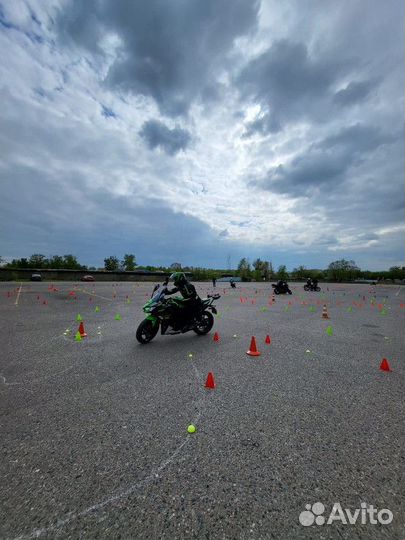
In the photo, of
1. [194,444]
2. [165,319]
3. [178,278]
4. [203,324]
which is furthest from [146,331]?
[194,444]

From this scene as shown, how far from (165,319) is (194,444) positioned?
3.87 meters

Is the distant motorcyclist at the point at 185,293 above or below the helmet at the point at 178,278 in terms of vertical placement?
below

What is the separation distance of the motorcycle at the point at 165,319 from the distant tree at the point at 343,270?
9469cm

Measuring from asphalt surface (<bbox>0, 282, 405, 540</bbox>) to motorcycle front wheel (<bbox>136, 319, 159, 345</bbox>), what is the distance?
0.77 m

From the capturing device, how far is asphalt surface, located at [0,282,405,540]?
175cm

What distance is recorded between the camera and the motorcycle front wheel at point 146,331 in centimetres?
583

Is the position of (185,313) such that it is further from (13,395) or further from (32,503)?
(32,503)

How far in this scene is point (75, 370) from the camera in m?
4.27

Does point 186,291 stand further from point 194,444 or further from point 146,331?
point 194,444

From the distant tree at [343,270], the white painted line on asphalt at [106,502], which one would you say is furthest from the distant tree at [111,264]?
the white painted line on asphalt at [106,502]

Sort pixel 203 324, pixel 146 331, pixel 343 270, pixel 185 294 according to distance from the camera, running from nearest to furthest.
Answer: pixel 146 331 < pixel 185 294 < pixel 203 324 < pixel 343 270

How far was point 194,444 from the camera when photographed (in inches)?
98.5

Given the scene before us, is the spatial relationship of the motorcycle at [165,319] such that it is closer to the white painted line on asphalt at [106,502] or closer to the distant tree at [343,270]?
the white painted line on asphalt at [106,502]

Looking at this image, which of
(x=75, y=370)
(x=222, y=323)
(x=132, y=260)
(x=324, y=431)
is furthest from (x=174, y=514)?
(x=132, y=260)
